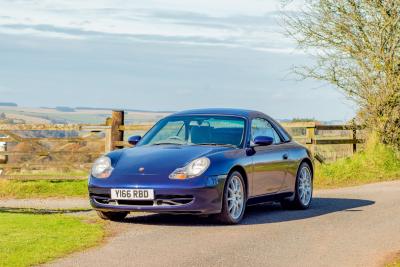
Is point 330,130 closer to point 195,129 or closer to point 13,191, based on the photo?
point 13,191

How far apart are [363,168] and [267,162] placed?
11.1 m

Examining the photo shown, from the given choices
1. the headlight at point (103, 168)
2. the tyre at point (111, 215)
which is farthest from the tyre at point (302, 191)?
the headlight at point (103, 168)

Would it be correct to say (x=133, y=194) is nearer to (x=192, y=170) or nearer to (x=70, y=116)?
(x=192, y=170)

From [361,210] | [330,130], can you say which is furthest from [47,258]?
[330,130]

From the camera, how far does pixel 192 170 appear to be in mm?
11867

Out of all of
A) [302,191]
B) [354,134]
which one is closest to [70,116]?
[354,134]

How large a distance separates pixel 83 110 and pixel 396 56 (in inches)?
3567

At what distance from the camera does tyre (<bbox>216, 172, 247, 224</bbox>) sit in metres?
12.1

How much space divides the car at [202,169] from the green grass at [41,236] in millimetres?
649

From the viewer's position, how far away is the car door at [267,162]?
1313 cm

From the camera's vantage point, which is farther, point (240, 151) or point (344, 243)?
point (240, 151)

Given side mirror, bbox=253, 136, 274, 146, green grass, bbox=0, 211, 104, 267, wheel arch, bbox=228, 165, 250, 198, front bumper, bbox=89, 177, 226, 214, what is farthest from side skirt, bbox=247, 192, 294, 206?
green grass, bbox=0, 211, 104, 267

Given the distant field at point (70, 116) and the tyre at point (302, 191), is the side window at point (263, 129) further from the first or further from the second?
the distant field at point (70, 116)

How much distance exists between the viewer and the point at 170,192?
11.8 metres
